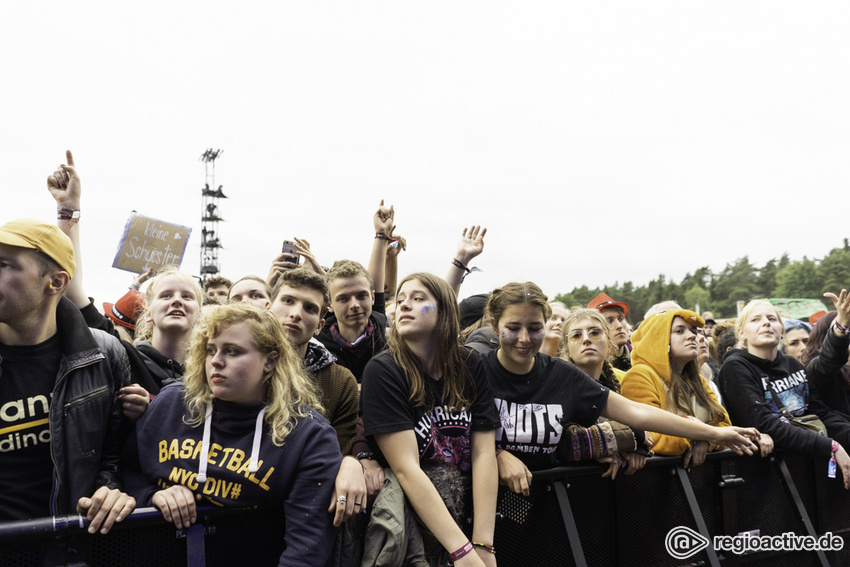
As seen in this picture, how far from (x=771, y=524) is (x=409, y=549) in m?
2.75

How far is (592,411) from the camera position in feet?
10.7

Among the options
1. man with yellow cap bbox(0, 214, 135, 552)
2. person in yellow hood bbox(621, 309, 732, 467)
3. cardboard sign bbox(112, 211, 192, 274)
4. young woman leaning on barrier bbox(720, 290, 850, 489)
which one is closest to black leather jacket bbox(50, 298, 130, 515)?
man with yellow cap bbox(0, 214, 135, 552)

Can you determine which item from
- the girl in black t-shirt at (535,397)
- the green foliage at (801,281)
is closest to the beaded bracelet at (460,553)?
the girl in black t-shirt at (535,397)

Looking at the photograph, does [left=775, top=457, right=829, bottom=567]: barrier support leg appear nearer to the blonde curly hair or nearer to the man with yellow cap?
the blonde curly hair

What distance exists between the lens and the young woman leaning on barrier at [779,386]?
4.16 metres

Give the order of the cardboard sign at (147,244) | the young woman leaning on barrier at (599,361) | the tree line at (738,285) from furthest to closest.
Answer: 1. the tree line at (738,285)
2. the cardboard sign at (147,244)
3. the young woman leaning on barrier at (599,361)

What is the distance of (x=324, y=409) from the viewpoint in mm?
2805

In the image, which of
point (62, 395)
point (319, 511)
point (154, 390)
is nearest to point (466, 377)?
point (319, 511)

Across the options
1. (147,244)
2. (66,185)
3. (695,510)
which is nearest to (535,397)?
(695,510)

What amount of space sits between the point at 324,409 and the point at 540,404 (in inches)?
43.0

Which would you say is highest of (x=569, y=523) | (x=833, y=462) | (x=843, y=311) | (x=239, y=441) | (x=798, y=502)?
(x=843, y=311)

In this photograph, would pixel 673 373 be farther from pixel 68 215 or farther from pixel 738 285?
pixel 738 285

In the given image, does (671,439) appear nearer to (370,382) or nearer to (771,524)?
(771,524)

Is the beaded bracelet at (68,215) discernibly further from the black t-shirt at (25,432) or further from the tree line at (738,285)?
the tree line at (738,285)
